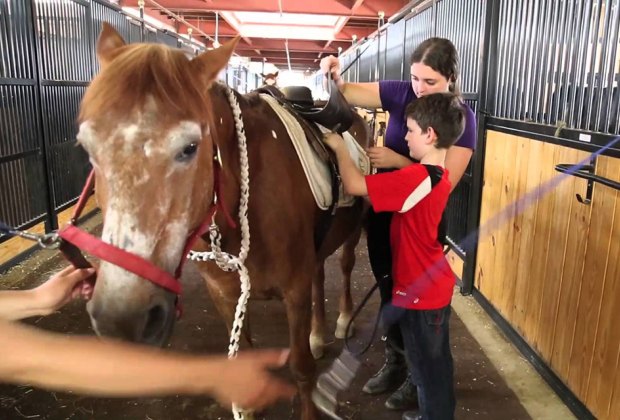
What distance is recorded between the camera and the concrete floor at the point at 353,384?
1.88 m

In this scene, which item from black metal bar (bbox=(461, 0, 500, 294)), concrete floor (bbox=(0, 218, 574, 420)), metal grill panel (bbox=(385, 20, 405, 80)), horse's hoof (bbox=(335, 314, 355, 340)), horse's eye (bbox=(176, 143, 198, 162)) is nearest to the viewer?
horse's eye (bbox=(176, 143, 198, 162))

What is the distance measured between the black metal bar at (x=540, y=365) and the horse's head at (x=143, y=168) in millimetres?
1639

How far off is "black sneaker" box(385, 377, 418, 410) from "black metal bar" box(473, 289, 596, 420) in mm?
599

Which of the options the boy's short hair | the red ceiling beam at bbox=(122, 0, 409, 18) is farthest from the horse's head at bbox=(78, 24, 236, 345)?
the red ceiling beam at bbox=(122, 0, 409, 18)

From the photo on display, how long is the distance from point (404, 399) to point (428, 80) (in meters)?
1.25

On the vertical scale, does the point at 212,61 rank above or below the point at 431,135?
above

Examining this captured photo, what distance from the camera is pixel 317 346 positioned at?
7.54ft

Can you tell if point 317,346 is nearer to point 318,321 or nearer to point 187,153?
point 318,321

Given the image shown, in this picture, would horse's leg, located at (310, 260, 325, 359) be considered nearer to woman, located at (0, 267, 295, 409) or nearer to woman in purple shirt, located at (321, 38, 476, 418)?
woman in purple shirt, located at (321, 38, 476, 418)

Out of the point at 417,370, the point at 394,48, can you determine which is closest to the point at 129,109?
the point at 417,370

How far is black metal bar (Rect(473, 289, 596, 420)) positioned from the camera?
1.81m

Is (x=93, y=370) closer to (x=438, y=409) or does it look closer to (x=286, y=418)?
(x=438, y=409)

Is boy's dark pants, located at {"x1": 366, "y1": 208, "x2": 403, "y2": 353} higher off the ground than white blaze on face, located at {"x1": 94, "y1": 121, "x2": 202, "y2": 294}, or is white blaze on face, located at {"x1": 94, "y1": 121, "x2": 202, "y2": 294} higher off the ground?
white blaze on face, located at {"x1": 94, "y1": 121, "x2": 202, "y2": 294}

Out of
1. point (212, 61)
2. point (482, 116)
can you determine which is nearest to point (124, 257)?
point (212, 61)
